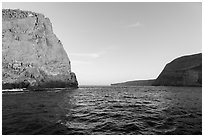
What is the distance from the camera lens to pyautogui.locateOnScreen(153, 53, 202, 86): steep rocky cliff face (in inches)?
3746

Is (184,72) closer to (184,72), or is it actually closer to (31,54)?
(184,72)

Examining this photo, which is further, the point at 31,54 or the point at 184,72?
the point at 184,72

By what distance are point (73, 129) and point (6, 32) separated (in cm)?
6347

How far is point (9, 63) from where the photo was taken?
52.3 meters

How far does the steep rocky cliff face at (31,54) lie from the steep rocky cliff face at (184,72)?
74855 mm

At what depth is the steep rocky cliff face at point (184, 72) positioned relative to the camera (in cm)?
9515

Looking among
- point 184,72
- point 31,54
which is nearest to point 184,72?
point 184,72

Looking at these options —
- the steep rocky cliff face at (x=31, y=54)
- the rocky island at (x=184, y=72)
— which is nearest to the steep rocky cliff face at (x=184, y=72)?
the rocky island at (x=184, y=72)

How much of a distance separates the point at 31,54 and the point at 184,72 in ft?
310

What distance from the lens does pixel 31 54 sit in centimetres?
5888

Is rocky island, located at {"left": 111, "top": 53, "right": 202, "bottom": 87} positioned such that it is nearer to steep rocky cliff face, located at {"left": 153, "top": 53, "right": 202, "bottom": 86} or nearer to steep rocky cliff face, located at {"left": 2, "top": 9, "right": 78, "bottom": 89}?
steep rocky cliff face, located at {"left": 153, "top": 53, "right": 202, "bottom": 86}

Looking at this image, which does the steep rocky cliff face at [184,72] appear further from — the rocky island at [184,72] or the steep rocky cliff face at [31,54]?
the steep rocky cliff face at [31,54]

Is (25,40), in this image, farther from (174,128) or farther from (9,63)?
(174,128)

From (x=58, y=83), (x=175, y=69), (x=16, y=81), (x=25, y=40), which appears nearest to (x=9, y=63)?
(x=16, y=81)
